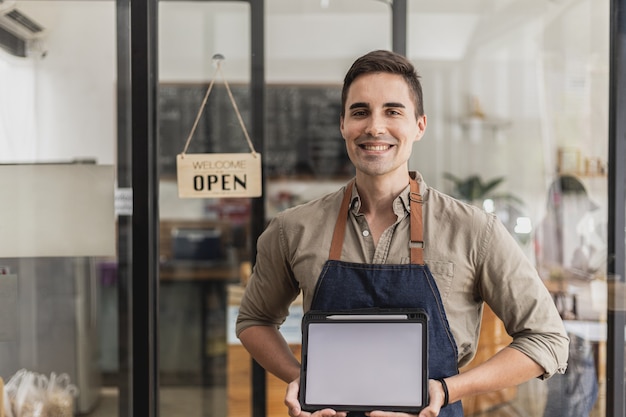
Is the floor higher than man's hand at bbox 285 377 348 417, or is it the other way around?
man's hand at bbox 285 377 348 417

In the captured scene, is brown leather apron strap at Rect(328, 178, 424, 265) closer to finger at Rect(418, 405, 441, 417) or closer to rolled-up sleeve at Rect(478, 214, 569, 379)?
rolled-up sleeve at Rect(478, 214, 569, 379)

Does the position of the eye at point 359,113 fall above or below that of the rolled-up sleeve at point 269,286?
above

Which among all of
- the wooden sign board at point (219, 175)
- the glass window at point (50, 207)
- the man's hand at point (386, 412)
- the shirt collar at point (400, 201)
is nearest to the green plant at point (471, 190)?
the wooden sign board at point (219, 175)

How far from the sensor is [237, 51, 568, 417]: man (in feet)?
5.57

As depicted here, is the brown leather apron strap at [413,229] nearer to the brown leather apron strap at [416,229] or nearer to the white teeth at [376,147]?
the brown leather apron strap at [416,229]

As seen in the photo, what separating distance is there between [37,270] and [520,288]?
6.74ft

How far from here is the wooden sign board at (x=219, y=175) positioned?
8.89ft

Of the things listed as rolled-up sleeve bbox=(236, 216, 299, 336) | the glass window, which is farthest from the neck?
the glass window

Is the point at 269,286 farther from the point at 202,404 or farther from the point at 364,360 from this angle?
the point at 202,404

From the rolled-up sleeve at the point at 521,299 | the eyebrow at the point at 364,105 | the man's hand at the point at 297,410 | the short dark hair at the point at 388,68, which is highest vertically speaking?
the short dark hair at the point at 388,68

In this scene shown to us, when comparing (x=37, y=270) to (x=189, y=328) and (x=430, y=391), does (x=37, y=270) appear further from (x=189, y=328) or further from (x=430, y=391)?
(x=430, y=391)

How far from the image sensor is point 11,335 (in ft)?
9.21

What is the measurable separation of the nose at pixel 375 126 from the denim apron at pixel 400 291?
193 mm

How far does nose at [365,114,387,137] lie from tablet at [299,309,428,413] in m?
0.40
